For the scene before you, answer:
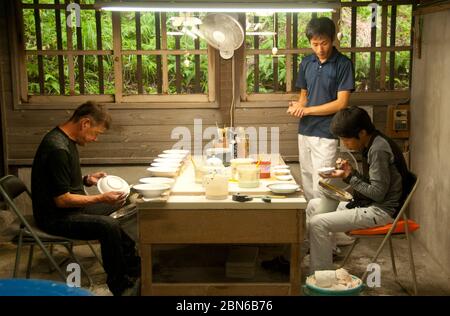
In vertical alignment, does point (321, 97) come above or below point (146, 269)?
above

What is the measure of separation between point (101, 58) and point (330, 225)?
3.58m

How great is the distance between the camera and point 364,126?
13.7ft

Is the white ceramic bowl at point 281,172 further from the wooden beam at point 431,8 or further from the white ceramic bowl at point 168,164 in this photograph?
the wooden beam at point 431,8

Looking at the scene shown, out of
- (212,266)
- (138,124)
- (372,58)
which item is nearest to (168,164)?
(212,266)

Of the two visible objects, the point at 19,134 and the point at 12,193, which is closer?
the point at 12,193

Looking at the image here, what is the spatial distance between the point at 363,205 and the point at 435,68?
1.95 metres

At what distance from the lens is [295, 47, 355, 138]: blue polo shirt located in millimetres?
5566

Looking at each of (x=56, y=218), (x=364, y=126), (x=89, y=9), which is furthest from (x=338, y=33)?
(x=56, y=218)

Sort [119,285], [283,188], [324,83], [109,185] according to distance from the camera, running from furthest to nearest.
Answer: [324,83] → [109,185] → [119,285] → [283,188]

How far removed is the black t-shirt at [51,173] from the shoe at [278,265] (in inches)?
67.0

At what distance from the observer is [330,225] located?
4227 mm

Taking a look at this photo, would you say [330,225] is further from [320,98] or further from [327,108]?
[320,98]

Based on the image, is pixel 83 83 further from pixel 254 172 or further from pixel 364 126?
pixel 364 126

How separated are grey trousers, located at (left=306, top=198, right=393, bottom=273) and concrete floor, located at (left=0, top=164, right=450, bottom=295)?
1.43ft
